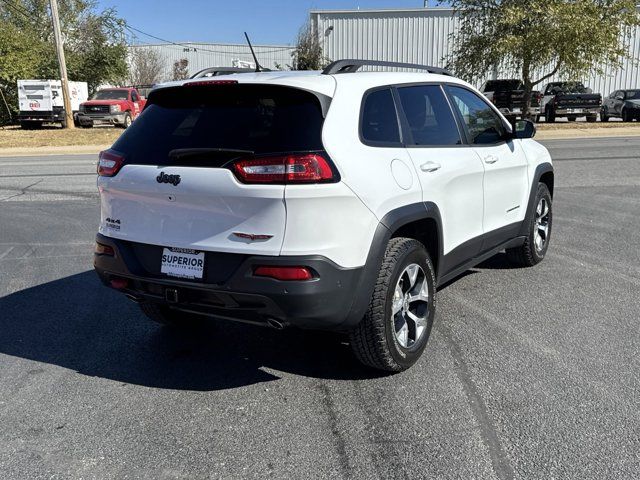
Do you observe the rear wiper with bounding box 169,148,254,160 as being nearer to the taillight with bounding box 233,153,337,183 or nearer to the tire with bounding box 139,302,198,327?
the taillight with bounding box 233,153,337,183

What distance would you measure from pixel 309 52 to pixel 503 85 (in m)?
12.5

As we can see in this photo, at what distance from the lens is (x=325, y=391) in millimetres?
3641

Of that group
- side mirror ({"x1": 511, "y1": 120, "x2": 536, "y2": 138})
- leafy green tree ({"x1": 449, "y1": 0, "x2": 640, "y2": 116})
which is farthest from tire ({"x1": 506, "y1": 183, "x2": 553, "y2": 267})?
leafy green tree ({"x1": 449, "y1": 0, "x2": 640, "y2": 116})

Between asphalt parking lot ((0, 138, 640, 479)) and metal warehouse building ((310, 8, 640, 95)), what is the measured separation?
37.1 metres

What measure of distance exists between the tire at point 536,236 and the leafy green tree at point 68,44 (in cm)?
3531

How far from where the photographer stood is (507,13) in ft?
79.0

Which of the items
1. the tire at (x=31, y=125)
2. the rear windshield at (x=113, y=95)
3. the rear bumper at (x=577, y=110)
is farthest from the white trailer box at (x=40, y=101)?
the rear bumper at (x=577, y=110)

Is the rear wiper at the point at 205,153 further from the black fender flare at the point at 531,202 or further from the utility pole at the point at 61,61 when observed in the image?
the utility pole at the point at 61,61

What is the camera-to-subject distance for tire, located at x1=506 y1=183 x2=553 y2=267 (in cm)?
589

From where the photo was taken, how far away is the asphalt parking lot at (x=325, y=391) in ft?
9.64

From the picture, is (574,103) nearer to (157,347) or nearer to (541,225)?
(541,225)

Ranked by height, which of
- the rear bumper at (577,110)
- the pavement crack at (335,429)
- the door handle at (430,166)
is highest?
the rear bumper at (577,110)

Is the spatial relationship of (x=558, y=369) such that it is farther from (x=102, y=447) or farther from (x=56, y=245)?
(x=56, y=245)

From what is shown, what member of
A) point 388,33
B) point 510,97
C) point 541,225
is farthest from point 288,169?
point 388,33
